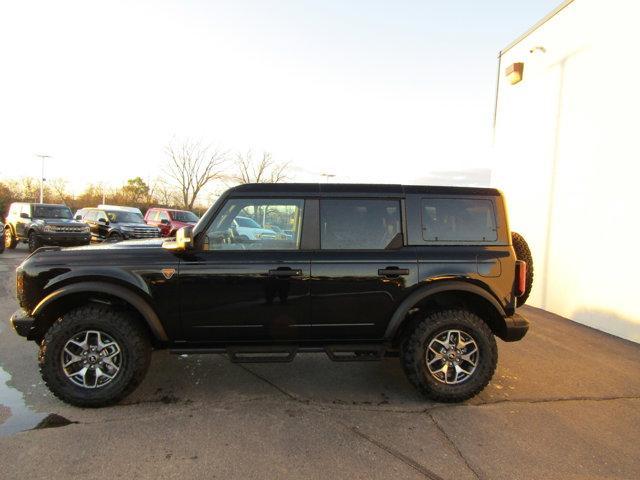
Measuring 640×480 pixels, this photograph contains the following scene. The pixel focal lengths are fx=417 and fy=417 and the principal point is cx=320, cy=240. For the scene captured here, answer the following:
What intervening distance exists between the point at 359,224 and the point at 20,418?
3206 millimetres

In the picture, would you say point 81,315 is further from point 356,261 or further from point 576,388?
point 576,388

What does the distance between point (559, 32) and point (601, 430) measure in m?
7.17

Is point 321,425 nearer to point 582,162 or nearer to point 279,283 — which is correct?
point 279,283

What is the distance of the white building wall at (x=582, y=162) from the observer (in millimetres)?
6129

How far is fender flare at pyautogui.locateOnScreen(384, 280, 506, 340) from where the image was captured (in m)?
3.72

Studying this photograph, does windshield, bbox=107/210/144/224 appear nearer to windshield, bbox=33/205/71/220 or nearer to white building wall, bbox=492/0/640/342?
windshield, bbox=33/205/71/220

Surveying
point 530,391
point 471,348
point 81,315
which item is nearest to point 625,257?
point 530,391

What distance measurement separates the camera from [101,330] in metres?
3.54

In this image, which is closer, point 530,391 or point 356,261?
point 356,261

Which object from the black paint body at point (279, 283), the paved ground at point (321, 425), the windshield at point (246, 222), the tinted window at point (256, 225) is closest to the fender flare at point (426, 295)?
the black paint body at point (279, 283)

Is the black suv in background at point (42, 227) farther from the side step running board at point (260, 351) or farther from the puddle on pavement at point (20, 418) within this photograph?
the side step running board at point (260, 351)

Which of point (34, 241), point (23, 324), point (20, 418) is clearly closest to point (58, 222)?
point (34, 241)

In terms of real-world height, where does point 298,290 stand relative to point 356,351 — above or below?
above

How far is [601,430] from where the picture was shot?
3.39 m
